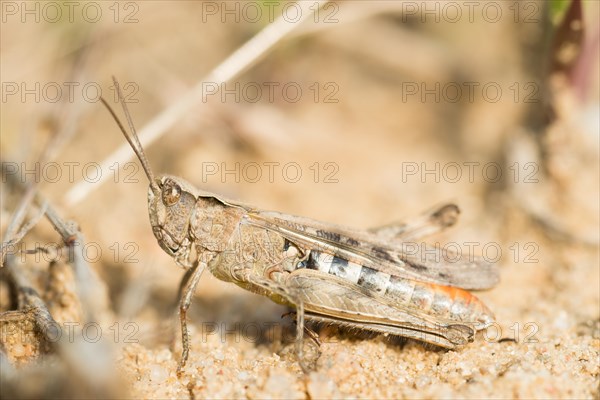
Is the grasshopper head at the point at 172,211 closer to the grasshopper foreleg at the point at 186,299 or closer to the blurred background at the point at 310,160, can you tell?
the grasshopper foreleg at the point at 186,299

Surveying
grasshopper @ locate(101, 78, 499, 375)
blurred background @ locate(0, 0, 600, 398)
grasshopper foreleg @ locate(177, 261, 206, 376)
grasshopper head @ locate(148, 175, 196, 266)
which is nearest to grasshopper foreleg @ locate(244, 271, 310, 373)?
grasshopper @ locate(101, 78, 499, 375)

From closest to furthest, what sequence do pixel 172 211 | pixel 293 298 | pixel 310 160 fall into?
pixel 293 298 < pixel 172 211 < pixel 310 160

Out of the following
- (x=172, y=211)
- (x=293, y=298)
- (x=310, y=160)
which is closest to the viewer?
(x=293, y=298)

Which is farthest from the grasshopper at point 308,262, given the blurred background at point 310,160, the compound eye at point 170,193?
the blurred background at point 310,160

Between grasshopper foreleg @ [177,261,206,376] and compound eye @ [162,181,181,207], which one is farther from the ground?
compound eye @ [162,181,181,207]

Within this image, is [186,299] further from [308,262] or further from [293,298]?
[308,262]

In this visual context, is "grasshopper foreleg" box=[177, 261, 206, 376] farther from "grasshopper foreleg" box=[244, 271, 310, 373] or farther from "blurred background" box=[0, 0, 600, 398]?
"grasshopper foreleg" box=[244, 271, 310, 373]

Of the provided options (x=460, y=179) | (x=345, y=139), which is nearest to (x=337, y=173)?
(x=345, y=139)

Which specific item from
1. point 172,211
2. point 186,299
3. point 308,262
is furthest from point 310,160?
point 186,299
